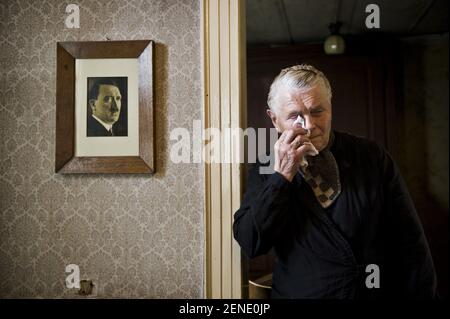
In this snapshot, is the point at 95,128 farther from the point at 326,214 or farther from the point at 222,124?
the point at 326,214

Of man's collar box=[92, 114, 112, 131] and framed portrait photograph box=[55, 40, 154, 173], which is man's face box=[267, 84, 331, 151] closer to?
framed portrait photograph box=[55, 40, 154, 173]

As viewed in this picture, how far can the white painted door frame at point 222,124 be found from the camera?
3.14 feet

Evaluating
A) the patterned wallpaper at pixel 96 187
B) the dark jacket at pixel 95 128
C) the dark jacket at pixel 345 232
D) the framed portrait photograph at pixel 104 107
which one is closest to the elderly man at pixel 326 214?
the dark jacket at pixel 345 232

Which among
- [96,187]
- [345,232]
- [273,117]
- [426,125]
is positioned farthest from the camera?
[426,125]

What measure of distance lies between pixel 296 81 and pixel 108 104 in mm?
580

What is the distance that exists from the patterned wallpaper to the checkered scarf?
33 cm

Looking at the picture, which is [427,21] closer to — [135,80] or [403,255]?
[403,255]

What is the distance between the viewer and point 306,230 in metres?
0.85

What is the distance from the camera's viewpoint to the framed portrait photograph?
993 mm

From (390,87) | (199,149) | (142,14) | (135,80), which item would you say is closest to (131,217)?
(199,149)

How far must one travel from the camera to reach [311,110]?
2.81ft

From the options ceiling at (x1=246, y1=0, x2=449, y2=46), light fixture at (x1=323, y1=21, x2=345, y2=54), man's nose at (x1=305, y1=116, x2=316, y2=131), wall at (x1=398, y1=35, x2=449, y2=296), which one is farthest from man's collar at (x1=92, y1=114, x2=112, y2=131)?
wall at (x1=398, y1=35, x2=449, y2=296)

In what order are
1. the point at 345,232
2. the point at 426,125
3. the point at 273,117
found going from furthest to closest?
the point at 426,125 < the point at 273,117 < the point at 345,232

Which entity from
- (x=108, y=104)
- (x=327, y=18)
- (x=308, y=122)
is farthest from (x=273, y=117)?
(x=327, y=18)
